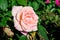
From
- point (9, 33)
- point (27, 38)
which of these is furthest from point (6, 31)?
point (27, 38)

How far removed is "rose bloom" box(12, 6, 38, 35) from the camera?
170 cm

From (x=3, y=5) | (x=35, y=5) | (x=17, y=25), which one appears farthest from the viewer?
(x=35, y=5)

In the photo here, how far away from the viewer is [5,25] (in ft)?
6.09

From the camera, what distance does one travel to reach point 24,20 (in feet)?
5.63

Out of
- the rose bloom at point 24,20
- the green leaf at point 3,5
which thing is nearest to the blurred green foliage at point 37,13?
the green leaf at point 3,5

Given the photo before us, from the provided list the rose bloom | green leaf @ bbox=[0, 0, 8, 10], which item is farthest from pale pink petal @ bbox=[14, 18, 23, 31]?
green leaf @ bbox=[0, 0, 8, 10]

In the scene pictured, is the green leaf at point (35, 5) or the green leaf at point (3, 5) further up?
the green leaf at point (3, 5)

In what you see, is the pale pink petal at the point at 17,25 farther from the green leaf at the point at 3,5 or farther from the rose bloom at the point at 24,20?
the green leaf at the point at 3,5

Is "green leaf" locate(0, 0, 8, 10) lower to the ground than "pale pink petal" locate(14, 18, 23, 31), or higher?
higher

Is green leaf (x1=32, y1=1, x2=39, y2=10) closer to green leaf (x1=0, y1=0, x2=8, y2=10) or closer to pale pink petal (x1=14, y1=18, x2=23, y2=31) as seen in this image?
green leaf (x1=0, y1=0, x2=8, y2=10)

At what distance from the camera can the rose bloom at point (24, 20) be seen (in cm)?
170

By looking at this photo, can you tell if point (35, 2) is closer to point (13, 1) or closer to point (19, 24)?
point (13, 1)

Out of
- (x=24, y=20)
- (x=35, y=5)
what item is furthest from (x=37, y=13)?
(x=24, y=20)

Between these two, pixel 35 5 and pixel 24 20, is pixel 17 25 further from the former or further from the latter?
pixel 35 5
